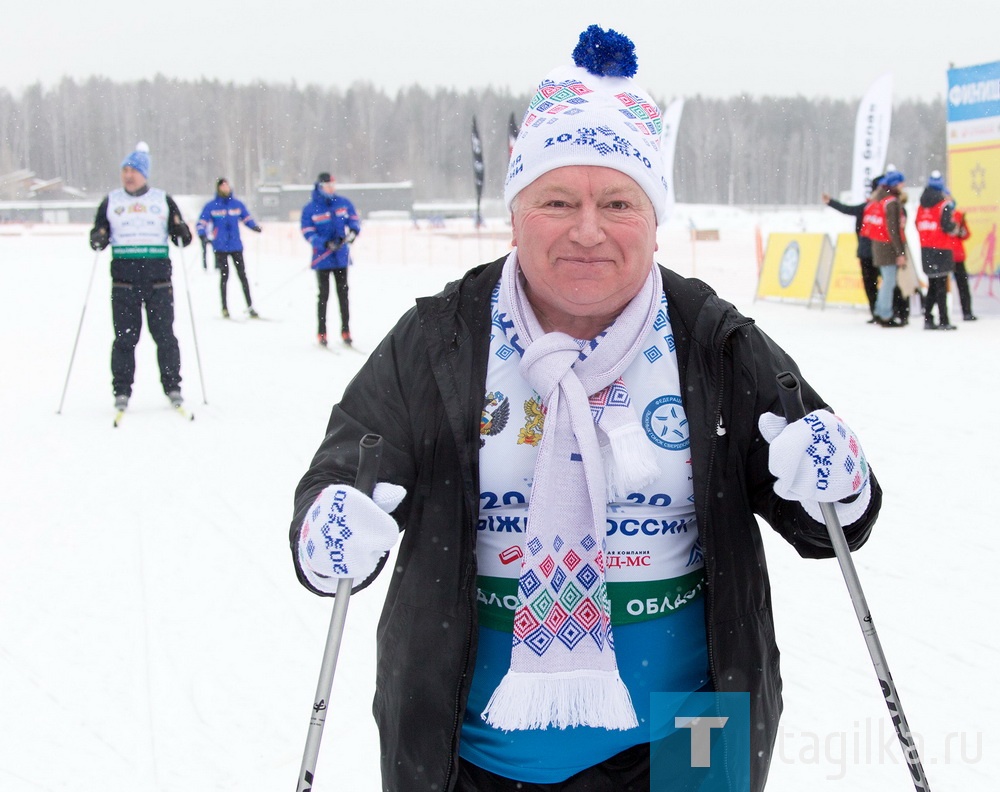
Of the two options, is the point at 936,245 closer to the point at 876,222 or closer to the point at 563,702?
the point at 876,222

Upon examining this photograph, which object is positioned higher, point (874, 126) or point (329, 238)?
point (874, 126)

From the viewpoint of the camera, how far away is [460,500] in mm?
1634

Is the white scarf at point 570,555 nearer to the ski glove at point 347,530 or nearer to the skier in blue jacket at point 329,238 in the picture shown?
the ski glove at point 347,530

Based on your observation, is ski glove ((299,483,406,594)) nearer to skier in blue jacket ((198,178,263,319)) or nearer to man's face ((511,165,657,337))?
man's face ((511,165,657,337))

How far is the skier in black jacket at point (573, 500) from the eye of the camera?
5.28 ft

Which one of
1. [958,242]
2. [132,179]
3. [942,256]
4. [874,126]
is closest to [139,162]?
[132,179]

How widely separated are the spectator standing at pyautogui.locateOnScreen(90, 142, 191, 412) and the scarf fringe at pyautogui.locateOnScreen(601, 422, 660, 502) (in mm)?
6210

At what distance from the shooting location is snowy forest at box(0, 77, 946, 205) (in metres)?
90.3

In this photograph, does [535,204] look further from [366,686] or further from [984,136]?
[984,136]

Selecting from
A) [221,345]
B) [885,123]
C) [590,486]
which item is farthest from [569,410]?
[885,123]

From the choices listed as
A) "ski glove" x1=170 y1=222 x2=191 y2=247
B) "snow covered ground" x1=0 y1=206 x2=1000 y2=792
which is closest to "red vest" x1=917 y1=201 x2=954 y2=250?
"snow covered ground" x1=0 y1=206 x2=1000 y2=792

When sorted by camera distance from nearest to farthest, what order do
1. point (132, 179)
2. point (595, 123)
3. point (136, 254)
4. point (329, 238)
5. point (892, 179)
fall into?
1. point (595, 123)
2. point (132, 179)
3. point (136, 254)
4. point (329, 238)
5. point (892, 179)

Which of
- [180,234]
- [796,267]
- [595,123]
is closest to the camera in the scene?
[595,123]

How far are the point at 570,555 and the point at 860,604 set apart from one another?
21.5 inches
